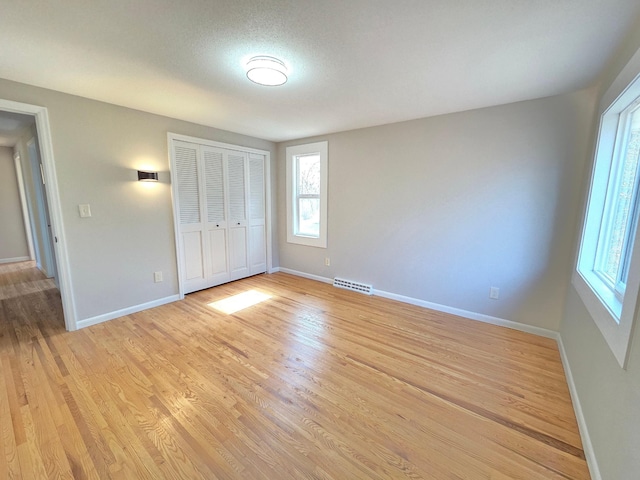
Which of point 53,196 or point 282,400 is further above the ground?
point 53,196

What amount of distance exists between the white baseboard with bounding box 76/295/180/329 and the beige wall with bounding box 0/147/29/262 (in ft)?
15.1

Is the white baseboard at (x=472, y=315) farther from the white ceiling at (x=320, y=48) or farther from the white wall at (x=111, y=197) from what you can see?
the white wall at (x=111, y=197)

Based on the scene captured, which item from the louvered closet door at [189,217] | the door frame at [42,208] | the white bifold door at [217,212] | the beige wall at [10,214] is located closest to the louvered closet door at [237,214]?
the white bifold door at [217,212]

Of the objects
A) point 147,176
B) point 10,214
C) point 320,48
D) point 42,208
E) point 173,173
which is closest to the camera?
point 320,48

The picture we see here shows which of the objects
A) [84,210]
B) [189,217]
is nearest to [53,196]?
[84,210]

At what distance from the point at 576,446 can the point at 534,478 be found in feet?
1.34

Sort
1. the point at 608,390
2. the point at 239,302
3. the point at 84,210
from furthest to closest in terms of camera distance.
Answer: the point at 239,302
the point at 84,210
the point at 608,390

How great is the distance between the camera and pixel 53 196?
2494mm

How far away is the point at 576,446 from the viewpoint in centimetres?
145

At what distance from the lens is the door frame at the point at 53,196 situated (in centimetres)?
231

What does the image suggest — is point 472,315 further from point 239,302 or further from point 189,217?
point 189,217

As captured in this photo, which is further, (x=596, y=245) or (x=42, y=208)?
(x=42, y=208)

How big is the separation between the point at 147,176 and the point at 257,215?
1791 millimetres

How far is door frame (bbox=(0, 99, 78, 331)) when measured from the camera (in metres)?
2.31
